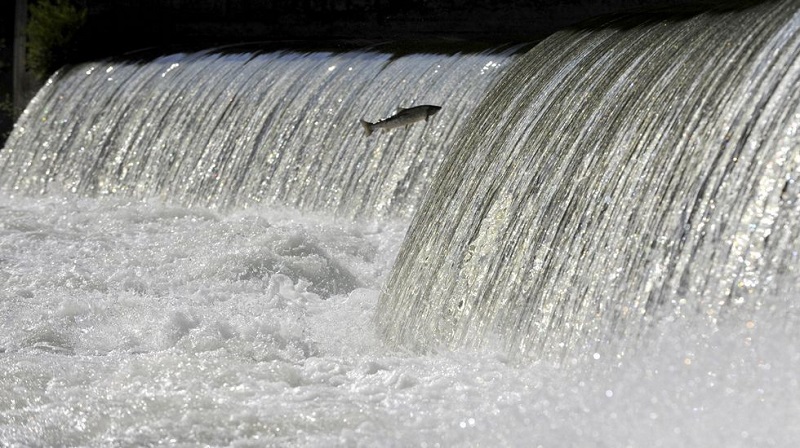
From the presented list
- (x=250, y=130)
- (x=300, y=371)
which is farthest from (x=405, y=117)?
(x=300, y=371)

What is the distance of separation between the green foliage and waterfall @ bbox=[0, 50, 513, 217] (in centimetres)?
73

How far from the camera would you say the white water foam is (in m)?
3.00

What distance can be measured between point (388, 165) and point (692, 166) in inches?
126

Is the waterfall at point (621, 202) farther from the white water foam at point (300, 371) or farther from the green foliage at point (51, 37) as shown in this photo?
the green foliage at point (51, 37)

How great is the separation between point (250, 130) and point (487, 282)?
12.2 feet

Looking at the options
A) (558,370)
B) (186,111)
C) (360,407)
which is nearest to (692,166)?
(558,370)

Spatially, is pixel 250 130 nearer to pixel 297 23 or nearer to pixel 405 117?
pixel 405 117

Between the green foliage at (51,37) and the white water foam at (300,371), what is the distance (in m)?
4.21

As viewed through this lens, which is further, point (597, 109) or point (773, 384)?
point (597, 109)

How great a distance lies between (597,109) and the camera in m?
4.37

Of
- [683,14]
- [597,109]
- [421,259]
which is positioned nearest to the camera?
[597,109]

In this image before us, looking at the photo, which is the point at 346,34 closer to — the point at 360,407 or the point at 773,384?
the point at 360,407

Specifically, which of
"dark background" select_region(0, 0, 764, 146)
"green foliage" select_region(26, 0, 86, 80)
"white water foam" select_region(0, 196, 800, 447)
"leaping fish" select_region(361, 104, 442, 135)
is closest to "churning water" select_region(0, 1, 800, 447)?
"white water foam" select_region(0, 196, 800, 447)

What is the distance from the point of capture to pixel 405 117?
641cm
